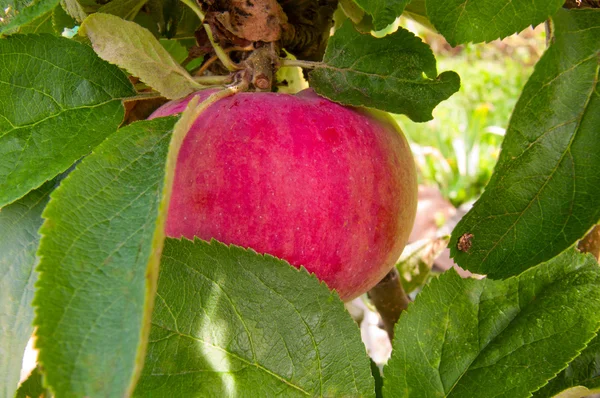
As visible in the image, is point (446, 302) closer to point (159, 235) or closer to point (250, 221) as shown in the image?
point (250, 221)

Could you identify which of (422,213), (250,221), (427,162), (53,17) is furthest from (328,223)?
(427,162)

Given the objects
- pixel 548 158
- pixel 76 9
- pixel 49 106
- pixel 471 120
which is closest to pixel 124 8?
pixel 76 9

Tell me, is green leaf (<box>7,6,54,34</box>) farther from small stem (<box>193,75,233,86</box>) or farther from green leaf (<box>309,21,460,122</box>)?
green leaf (<box>309,21,460,122</box>)

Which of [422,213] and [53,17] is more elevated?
[53,17]

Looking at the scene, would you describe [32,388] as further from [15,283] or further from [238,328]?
[238,328]

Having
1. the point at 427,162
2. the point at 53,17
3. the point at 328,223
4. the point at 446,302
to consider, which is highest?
the point at 53,17

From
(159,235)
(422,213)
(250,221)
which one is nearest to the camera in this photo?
(159,235)
